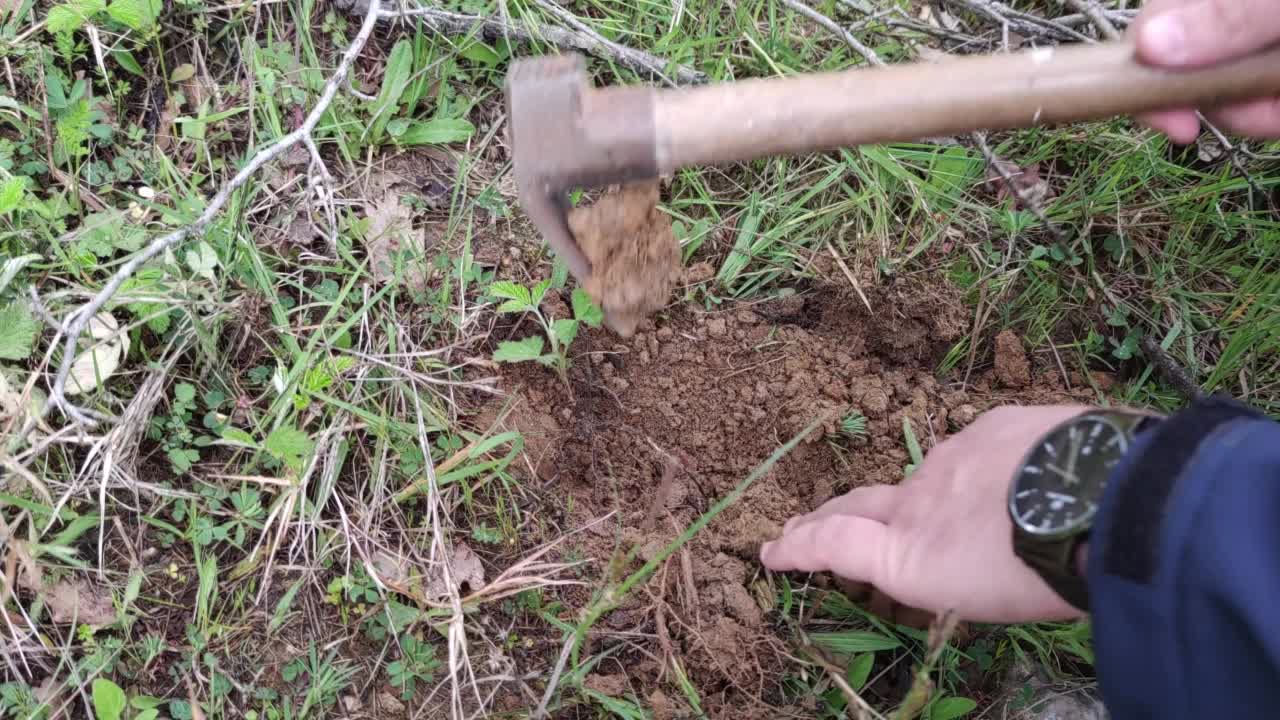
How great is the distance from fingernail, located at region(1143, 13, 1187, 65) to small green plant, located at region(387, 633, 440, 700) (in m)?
1.88

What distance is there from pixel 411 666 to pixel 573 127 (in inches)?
51.7

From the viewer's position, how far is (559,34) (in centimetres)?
217

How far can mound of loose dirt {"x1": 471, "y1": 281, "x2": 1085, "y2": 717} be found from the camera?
6.30 ft

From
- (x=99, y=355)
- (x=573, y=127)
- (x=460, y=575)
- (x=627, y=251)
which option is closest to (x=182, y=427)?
(x=99, y=355)

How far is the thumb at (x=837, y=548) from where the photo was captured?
168 cm

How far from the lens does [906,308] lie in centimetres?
212

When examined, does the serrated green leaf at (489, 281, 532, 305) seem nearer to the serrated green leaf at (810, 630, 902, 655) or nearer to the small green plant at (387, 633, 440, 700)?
the small green plant at (387, 633, 440, 700)

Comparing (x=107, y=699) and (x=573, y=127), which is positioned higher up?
(x=573, y=127)

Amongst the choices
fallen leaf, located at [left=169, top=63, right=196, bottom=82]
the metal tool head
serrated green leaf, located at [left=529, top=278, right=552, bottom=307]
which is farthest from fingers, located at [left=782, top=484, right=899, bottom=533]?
fallen leaf, located at [left=169, top=63, right=196, bottom=82]

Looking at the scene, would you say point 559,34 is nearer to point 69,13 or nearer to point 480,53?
point 480,53

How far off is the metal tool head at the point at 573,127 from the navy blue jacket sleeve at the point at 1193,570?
3.02 ft

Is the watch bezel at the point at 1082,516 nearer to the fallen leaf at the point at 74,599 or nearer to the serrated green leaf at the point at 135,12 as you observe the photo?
the fallen leaf at the point at 74,599

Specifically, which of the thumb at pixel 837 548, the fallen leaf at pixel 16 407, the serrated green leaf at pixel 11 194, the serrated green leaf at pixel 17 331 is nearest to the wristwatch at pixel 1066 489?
the thumb at pixel 837 548

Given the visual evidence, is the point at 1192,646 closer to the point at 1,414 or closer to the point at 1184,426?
the point at 1184,426
